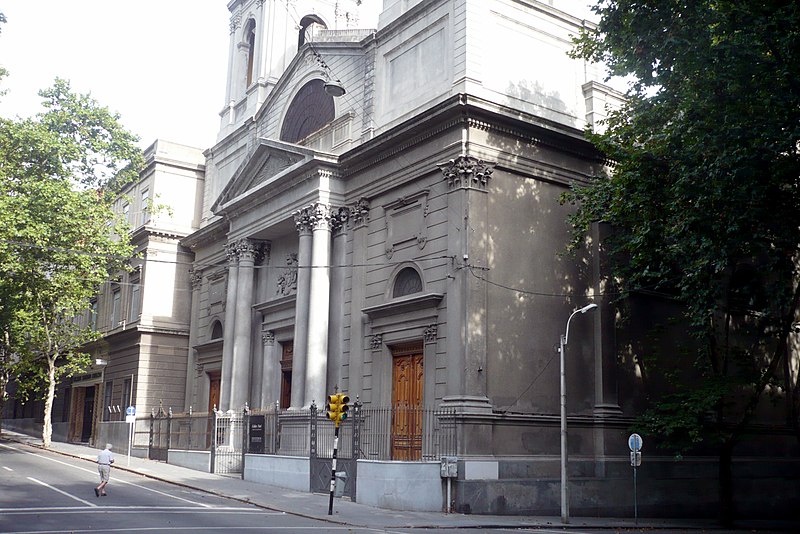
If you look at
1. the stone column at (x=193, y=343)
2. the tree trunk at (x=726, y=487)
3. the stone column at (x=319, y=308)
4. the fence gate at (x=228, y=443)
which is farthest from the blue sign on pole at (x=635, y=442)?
the stone column at (x=193, y=343)

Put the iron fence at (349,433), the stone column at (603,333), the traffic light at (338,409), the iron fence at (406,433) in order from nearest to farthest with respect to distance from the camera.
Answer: the traffic light at (338,409) < the iron fence at (406,433) < the iron fence at (349,433) < the stone column at (603,333)

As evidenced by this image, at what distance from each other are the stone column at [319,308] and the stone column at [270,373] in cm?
509

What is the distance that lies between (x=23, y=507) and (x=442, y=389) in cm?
1137

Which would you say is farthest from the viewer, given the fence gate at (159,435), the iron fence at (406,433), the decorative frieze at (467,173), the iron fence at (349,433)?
the fence gate at (159,435)

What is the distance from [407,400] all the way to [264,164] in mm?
12173

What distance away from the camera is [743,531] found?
24516mm

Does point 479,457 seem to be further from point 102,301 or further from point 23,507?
point 102,301

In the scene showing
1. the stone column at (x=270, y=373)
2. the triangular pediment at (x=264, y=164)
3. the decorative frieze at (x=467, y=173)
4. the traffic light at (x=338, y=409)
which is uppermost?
the triangular pediment at (x=264, y=164)

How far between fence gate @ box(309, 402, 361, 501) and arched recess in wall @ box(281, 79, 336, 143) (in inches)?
469

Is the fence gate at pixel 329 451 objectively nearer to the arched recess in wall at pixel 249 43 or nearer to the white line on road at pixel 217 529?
the white line on road at pixel 217 529

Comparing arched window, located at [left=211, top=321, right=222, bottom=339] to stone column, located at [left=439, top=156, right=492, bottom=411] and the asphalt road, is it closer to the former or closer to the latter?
the asphalt road

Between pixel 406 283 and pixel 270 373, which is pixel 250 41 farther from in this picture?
pixel 406 283

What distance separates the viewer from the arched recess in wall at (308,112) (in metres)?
32.8

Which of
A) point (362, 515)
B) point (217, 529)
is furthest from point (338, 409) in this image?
point (217, 529)
